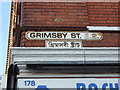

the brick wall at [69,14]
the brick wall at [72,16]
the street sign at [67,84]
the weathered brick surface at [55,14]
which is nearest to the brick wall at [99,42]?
the brick wall at [72,16]

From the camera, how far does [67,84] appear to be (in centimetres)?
450

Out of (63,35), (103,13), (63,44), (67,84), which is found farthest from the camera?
(103,13)

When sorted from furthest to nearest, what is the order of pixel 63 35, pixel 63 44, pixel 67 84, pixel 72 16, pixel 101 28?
1. pixel 72 16
2. pixel 101 28
3. pixel 63 35
4. pixel 63 44
5. pixel 67 84

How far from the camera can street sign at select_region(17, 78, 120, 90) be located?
14.7 feet

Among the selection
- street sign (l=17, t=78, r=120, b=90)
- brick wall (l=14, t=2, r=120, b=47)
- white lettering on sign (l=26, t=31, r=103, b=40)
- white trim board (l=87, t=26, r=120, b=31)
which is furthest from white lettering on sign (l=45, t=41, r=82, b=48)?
street sign (l=17, t=78, r=120, b=90)

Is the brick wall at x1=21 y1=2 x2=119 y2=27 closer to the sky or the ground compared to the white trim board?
closer to the sky

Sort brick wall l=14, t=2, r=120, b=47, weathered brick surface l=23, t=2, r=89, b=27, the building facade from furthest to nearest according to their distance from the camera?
weathered brick surface l=23, t=2, r=89, b=27
brick wall l=14, t=2, r=120, b=47
the building facade

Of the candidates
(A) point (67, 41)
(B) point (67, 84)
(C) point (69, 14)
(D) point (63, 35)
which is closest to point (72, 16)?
(C) point (69, 14)

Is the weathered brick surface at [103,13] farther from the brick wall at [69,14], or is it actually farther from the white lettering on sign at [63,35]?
the white lettering on sign at [63,35]

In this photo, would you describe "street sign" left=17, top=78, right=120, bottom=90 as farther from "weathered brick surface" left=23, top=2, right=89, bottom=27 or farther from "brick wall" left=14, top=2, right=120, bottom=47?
"weathered brick surface" left=23, top=2, right=89, bottom=27

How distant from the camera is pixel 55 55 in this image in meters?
4.83

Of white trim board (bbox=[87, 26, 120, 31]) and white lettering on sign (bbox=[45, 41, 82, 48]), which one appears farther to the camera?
white trim board (bbox=[87, 26, 120, 31])

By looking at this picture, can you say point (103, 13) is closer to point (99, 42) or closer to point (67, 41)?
point (99, 42)

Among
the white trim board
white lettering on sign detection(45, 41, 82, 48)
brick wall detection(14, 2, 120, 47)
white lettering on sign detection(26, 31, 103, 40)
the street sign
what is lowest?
the street sign
